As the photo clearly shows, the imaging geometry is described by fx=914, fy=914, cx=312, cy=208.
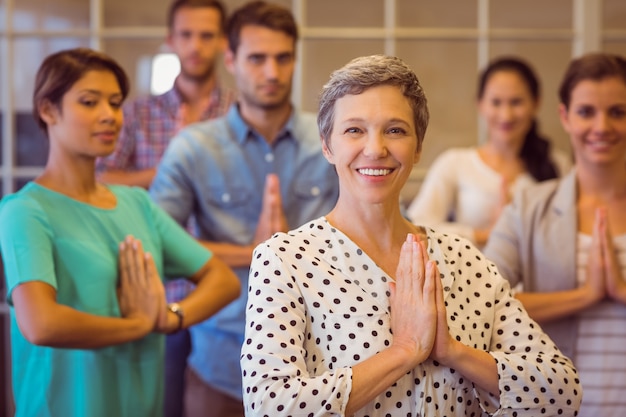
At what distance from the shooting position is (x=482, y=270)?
74.0 inches

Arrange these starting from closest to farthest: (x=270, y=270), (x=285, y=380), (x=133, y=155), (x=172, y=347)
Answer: (x=285, y=380) → (x=270, y=270) → (x=172, y=347) → (x=133, y=155)

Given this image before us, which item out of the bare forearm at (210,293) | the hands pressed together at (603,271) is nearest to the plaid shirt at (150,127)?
the bare forearm at (210,293)

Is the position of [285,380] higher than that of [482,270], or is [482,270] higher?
[482,270]

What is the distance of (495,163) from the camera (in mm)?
3414

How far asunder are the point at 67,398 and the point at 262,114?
118 centimetres

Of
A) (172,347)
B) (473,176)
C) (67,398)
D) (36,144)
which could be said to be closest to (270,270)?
(67,398)

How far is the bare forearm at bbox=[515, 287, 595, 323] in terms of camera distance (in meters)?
2.46

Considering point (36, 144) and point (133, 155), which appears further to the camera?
point (36, 144)

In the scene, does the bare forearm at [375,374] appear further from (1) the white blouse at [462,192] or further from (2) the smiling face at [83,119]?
(1) the white blouse at [462,192]

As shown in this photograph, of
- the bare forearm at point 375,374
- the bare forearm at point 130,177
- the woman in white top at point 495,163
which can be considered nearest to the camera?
the bare forearm at point 375,374

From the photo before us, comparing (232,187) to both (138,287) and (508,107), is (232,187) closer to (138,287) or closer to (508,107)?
(138,287)

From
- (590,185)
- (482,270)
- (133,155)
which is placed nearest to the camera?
(482,270)

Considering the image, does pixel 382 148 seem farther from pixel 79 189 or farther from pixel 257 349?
pixel 79 189

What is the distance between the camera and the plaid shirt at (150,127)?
133 inches
